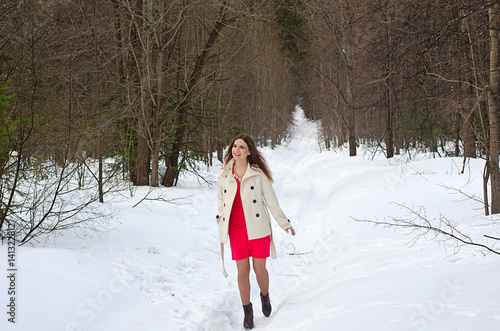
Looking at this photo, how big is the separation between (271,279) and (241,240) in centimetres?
168

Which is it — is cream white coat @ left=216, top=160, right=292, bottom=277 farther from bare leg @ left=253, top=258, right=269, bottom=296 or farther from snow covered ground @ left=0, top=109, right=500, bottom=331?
snow covered ground @ left=0, top=109, right=500, bottom=331

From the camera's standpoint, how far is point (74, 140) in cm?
535

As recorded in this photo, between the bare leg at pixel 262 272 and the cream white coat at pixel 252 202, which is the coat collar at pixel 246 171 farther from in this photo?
the bare leg at pixel 262 272

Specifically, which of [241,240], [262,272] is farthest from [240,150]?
[262,272]

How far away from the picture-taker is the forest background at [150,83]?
451cm

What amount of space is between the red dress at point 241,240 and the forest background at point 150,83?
6.85ft

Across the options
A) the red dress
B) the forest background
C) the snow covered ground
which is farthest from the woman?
the forest background

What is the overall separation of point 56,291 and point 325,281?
3043mm

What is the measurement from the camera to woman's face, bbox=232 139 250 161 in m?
3.81

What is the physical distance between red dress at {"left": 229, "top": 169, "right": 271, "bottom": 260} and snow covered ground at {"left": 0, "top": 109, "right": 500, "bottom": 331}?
711 mm

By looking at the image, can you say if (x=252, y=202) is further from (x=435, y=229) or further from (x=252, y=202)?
(x=435, y=229)

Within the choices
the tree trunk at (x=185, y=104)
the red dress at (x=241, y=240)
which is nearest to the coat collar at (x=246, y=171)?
the red dress at (x=241, y=240)

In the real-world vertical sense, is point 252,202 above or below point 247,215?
above

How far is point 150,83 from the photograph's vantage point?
916 cm
